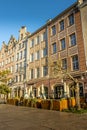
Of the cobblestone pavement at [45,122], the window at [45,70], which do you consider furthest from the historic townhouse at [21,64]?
the cobblestone pavement at [45,122]

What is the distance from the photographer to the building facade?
71.4ft

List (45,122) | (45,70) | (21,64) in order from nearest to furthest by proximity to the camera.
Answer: (45,122), (45,70), (21,64)

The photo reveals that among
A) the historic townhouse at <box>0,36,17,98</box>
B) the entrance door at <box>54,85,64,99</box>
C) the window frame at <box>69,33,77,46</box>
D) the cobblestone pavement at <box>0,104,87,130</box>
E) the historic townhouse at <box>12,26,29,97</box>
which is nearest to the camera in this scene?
the cobblestone pavement at <box>0,104,87,130</box>

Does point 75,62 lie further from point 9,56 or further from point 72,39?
point 9,56

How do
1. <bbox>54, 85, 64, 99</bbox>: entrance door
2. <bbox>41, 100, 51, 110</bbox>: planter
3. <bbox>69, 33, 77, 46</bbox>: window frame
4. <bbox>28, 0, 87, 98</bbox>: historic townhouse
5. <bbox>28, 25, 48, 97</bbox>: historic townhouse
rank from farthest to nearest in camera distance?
<bbox>28, 25, 48, 97</bbox>: historic townhouse, <bbox>54, 85, 64, 99</bbox>: entrance door, <bbox>69, 33, 77, 46</bbox>: window frame, <bbox>28, 0, 87, 98</bbox>: historic townhouse, <bbox>41, 100, 51, 110</bbox>: planter

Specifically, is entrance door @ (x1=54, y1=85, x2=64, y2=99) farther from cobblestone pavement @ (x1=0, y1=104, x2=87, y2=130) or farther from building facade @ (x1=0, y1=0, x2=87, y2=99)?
cobblestone pavement @ (x1=0, y1=104, x2=87, y2=130)

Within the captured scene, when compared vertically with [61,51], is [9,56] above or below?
above

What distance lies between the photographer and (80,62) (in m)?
21.3

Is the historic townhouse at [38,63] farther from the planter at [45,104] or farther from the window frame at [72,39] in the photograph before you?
the planter at [45,104]

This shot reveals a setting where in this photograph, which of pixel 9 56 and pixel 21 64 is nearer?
pixel 21 64

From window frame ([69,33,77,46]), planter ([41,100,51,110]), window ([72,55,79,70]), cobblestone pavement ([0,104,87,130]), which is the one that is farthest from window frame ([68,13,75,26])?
cobblestone pavement ([0,104,87,130])

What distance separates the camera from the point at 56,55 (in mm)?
25641

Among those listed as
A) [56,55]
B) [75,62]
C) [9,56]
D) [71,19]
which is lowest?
[75,62]

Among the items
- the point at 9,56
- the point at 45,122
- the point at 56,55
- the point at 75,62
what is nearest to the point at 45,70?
the point at 56,55
